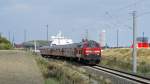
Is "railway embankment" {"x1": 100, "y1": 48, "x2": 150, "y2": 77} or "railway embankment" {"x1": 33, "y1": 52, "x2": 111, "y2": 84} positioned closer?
"railway embankment" {"x1": 33, "y1": 52, "x2": 111, "y2": 84}

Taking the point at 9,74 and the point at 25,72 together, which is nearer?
the point at 9,74

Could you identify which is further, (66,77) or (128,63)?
(128,63)

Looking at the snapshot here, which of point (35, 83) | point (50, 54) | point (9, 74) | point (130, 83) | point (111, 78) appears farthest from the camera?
point (50, 54)

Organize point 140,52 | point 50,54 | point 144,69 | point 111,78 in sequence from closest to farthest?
point 111,78 < point 144,69 < point 140,52 < point 50,54

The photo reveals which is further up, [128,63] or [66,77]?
[66,77]

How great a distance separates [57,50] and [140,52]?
15.5 meters

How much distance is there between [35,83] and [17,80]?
1089 millimetres

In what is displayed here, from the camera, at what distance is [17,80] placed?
17.4 m

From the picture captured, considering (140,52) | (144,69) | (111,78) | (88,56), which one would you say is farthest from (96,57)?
(140,52)

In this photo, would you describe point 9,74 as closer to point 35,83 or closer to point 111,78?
point 35,83

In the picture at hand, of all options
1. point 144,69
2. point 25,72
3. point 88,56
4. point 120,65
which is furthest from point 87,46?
point 25,72

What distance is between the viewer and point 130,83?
2661 cm

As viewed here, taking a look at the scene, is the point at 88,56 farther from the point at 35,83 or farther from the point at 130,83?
the point at 35,83

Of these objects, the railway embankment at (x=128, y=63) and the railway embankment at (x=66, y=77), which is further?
the railway embankment at (x=128, y=63)
